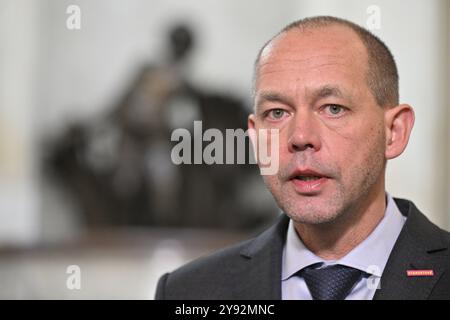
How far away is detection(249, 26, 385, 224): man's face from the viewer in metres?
1.60

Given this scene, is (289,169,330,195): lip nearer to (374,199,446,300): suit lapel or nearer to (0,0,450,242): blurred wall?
(374,199,446,300): suit lapel

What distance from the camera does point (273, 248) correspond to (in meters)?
1.84

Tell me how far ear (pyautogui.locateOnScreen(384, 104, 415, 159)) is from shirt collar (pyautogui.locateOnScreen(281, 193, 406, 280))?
134mm

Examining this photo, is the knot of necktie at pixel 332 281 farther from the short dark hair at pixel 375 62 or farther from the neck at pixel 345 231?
the short dark hair at pixel 375 62

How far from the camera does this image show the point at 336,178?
1621 millimetres

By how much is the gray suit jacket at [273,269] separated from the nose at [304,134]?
0.32 m

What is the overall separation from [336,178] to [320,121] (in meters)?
0.12

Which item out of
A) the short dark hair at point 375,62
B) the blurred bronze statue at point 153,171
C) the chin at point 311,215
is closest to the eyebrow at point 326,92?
the short dark hair at point 375,62

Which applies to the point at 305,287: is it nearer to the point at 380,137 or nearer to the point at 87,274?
the point at 380,137

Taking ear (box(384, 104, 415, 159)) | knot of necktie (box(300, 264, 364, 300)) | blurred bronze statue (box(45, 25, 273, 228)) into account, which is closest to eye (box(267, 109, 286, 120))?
ear (box(384, 104, 415, 159))

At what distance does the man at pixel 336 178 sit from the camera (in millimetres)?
1609

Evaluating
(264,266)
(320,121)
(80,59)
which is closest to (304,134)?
(320,121)

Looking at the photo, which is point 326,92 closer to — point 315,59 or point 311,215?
A: point 315,59
